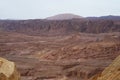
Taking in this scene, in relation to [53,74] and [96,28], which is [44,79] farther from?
[96,28]

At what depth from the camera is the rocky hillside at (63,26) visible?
7531 cm

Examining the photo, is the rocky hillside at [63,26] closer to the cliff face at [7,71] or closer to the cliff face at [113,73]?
the cliff face at [113,73]

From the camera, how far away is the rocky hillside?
7531 centimetres

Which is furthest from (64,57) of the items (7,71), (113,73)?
(7,71)

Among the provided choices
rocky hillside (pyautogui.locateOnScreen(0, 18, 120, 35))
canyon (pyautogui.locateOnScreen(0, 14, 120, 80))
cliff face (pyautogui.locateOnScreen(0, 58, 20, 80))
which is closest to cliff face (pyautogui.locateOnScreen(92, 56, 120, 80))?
cliff face (pyautogui.locateOnScreen(0, 58, 20, 80))

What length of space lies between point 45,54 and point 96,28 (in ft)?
107

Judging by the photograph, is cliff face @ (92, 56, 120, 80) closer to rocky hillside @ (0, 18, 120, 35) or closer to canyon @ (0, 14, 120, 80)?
canyon @ (0, 14, 120, 80)

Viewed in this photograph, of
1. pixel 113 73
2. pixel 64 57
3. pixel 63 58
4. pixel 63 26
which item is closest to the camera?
pixel 113 73

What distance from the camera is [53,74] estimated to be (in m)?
32.2

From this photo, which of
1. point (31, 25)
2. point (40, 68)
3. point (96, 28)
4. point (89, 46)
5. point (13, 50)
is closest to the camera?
point (40, 68)

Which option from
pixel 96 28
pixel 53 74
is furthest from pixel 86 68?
pixel 96 28

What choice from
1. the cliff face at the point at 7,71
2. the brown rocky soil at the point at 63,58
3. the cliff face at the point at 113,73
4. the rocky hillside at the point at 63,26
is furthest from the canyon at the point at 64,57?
the cliff face at the point at 7,71

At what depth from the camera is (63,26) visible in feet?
266

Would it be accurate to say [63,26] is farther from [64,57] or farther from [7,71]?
[7,71]
